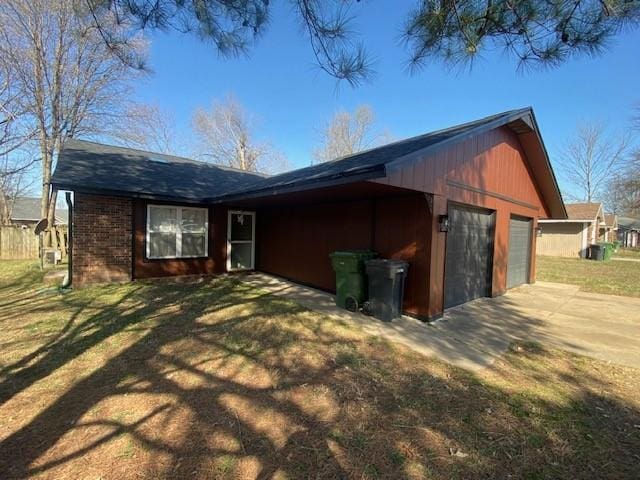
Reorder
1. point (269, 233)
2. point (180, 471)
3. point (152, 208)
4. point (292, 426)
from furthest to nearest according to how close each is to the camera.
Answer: point (269, 233), point (152, 208), point (292, 426), point (180, 471)

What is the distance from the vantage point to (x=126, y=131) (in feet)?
61.7

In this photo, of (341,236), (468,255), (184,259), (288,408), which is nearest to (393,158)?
(341,236)

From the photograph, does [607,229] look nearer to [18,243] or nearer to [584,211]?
[584,211]

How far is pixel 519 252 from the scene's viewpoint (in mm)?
9469

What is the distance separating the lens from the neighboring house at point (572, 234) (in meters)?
20.4

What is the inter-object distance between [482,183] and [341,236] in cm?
332

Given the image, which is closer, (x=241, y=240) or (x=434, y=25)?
(x=434, y=25)

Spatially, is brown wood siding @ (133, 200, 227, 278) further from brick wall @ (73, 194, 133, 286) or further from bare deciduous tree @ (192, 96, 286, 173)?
bare deciduous tree @ (192, 96, 286, 173)

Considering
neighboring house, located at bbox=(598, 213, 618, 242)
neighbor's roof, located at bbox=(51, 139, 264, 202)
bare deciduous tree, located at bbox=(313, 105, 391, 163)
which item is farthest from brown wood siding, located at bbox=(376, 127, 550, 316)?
neighboring house, located at bbox=(598, 213, 618, 242)

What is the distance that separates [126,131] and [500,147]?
66.1 ft

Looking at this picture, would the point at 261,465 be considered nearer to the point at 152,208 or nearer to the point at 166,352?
the point at 166,352

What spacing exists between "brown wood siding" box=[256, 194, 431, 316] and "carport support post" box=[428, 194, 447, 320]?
10 cm

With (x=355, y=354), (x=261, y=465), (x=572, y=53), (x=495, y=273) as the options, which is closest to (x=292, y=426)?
(x=261, y=465)

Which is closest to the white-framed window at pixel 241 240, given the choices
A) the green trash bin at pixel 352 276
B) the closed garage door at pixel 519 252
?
the green trash bin at pixel 352 276
